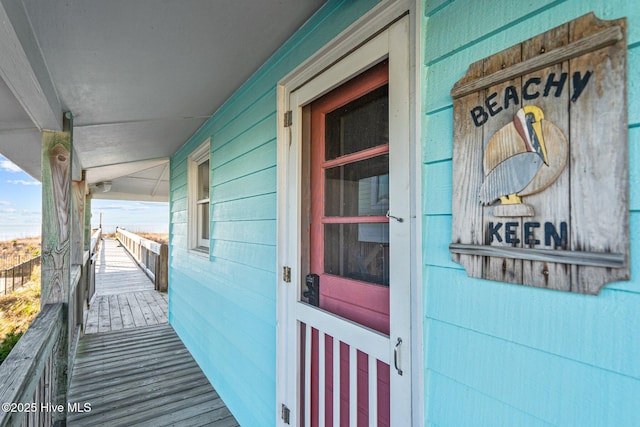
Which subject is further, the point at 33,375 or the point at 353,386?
the point at 353,386

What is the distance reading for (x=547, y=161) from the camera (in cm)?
72

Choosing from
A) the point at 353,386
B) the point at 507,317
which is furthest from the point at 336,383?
the point at 507,317

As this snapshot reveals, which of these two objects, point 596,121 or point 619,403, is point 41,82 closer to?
point 596,121

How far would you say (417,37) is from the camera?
102 cm

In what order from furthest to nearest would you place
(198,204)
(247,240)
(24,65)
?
(198,204)
(247,240)
(24,65)

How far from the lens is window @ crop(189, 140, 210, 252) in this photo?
3613 mm

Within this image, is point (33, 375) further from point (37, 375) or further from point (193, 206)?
point (193, 206)

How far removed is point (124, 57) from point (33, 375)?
1.45 metres

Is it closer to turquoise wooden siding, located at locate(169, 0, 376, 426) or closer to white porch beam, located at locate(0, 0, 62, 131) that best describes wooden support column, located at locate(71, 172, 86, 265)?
turquoise wooden siding, located at locate(169, 0, 376, 426)

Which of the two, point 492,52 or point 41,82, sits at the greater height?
point 41,82

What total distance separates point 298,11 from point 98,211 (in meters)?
21.4

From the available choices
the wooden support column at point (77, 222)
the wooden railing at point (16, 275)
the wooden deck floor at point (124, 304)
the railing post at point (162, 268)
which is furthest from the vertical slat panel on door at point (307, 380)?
the railing post at point (162, 268)

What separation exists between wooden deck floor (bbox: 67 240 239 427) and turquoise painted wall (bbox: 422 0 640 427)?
→ 2.06m

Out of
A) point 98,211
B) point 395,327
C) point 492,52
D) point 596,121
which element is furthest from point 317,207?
point 98,211
